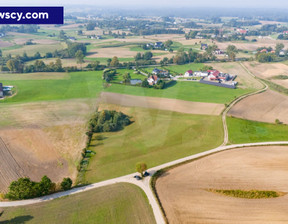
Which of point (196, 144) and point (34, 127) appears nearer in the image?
point (196, 144)

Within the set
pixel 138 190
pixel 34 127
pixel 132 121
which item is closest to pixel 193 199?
pixel 138 190

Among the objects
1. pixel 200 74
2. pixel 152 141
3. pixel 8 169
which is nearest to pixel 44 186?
pixel 8 169

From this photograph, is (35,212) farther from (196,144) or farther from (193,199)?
(196,144)

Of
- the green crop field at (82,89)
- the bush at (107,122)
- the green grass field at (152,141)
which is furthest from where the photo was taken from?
the green crop field at (82,89)

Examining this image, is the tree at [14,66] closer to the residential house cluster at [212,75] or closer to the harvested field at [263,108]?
the residential house cluster at [212,75]

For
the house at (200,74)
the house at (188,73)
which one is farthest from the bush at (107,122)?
the house at (200,74)

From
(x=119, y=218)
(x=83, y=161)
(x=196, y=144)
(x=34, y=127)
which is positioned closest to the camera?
(x=119, y=218)
